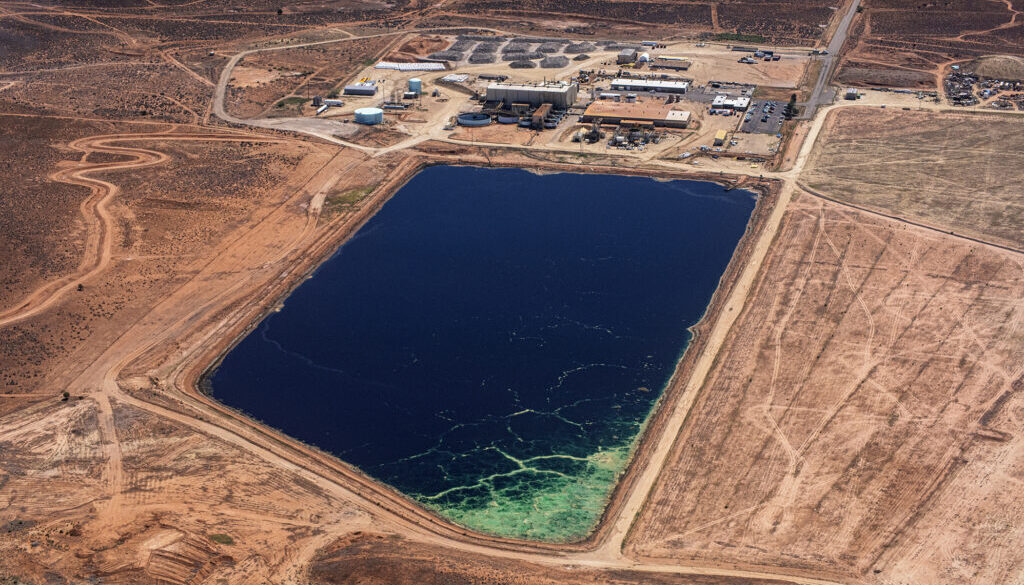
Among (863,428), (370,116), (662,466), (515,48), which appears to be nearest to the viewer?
(662,466)

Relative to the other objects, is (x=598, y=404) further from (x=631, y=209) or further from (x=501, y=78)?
(x=501, y=78)

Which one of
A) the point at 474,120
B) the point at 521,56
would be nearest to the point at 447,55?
the point at 521,56

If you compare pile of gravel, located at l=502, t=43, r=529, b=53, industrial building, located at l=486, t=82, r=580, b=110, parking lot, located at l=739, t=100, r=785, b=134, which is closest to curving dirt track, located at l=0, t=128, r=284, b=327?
industrial building, located at l=486, t=82, r=580, b=110

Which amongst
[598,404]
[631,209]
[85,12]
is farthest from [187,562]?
[85,12]

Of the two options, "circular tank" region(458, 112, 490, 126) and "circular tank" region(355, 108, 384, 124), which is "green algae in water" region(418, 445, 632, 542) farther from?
"circular tank" region(355, 108, 384, 124)

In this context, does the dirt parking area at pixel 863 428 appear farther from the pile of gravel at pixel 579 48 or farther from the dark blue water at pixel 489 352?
the pile of gravel at pixel 579 48

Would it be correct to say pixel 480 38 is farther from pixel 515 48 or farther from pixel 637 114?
pixel 637 114
